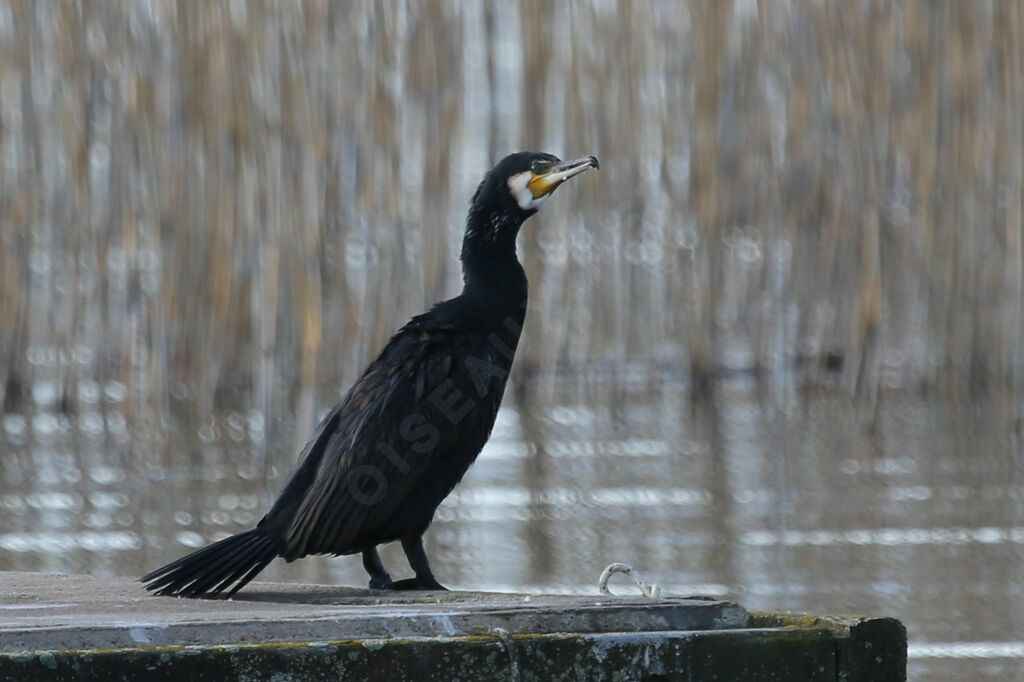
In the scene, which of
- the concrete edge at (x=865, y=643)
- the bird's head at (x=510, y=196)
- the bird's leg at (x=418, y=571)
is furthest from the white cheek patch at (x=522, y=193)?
the concrete edge at (x=865, y=643)

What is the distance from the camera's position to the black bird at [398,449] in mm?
3334

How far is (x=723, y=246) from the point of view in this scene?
32.9ft

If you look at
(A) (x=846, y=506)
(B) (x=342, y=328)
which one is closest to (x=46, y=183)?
(B) (x=342, y=328)

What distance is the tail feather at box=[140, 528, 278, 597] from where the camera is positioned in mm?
3195

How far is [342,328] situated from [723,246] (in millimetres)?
2330

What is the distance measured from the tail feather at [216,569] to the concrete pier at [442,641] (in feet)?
0.32

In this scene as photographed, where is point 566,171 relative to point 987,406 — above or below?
above

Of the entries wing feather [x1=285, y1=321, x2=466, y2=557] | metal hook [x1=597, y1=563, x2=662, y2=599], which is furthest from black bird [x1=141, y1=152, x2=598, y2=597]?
metal hook [x1=597, y1=563, x2=662, y2=599]

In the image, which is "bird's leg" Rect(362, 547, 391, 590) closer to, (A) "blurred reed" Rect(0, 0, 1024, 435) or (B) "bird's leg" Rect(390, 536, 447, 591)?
(B) "bird's leg" Rect(390, 536, 447, 591)

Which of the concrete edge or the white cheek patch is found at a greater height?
the white cheek patch

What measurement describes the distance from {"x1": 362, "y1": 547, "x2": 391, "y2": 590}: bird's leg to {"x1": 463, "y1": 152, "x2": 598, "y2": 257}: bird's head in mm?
669

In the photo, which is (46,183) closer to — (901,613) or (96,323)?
(96,323)

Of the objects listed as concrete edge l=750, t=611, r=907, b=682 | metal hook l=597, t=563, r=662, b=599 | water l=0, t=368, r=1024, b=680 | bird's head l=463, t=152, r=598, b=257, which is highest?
bird's head l=463, t=152, r=598, b=257

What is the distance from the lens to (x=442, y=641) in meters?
2.58
